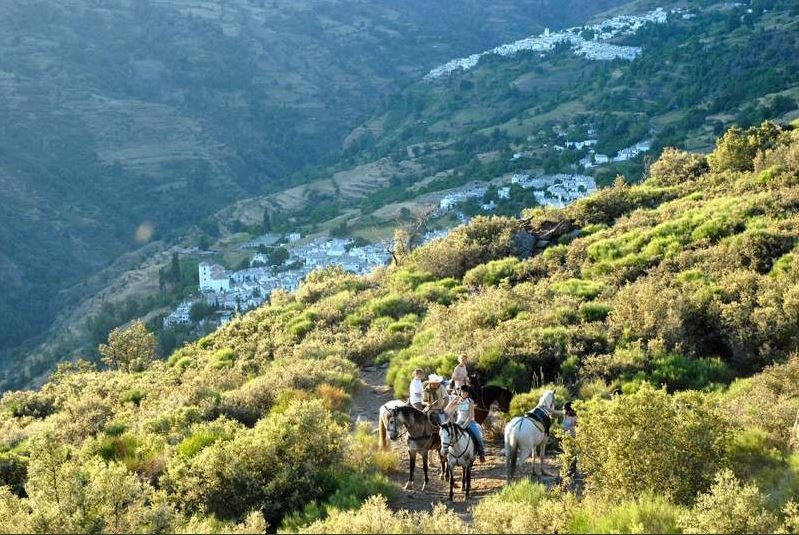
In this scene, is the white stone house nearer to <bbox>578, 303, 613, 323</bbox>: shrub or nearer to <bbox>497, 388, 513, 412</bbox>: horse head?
<bbox>578, 303, 613, 323</bbox>: shrub

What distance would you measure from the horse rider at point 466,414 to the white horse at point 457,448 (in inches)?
6.1

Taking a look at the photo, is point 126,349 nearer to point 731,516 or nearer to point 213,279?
point 731,516

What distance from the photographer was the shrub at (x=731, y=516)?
15.7 feet

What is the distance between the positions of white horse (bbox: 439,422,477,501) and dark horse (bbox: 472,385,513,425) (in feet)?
5.14

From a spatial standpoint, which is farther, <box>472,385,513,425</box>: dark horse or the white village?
the white village

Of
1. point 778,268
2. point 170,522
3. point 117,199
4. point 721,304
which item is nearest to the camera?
point 170,522

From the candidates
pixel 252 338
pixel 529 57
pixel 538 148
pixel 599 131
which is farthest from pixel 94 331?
pixel 529 57

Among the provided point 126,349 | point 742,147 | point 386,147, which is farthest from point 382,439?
point 386,147

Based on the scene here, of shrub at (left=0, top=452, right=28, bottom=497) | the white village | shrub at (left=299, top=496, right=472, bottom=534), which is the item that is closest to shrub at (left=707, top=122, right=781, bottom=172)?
shrub at (left=299, top=496, right=472, bottom=534)

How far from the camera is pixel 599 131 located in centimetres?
11250

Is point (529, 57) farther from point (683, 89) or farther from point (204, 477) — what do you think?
point (204, 477)

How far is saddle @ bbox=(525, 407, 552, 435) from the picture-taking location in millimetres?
7914

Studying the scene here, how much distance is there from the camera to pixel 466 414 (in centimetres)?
842

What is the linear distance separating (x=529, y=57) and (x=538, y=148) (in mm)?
76124
